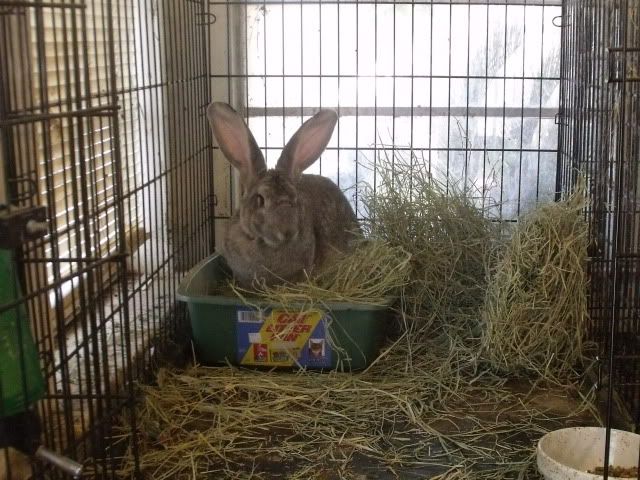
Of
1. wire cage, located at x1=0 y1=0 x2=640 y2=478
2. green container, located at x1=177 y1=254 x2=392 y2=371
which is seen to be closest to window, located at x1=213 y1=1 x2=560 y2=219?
wire cage, located at x1=0 y1=0 x2=640 y2=478

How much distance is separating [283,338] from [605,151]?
1.33 m

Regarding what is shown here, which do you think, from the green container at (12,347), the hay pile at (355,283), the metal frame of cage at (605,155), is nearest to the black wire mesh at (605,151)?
the metal frame of cage at (605,155)

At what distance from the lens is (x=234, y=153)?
337 centimetres

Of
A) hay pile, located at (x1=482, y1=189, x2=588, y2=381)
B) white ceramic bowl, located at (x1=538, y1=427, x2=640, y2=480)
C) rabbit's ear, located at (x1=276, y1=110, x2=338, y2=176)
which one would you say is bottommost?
white ceramic bowl, located at (x1=538, y1=427, x2=640, y2=480)

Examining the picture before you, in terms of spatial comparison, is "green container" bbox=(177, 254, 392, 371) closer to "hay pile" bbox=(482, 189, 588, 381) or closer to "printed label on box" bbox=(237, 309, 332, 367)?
"printed label on box" bbox=(237, 309, 332, 367)

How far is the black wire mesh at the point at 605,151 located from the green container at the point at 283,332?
80 centimetres

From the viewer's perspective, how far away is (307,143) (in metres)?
3.39

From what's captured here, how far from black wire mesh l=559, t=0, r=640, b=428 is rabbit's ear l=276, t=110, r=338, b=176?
1.00 m

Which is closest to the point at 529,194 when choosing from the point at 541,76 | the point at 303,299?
the point at 541,76

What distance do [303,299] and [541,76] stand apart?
171 cm

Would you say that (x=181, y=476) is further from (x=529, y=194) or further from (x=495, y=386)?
(x=529, y=194)

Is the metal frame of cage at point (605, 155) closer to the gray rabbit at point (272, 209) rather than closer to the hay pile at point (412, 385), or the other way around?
the hay pile at point (412, 385)

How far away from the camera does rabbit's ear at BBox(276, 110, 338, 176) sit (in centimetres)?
335

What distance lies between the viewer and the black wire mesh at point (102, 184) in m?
1.88
